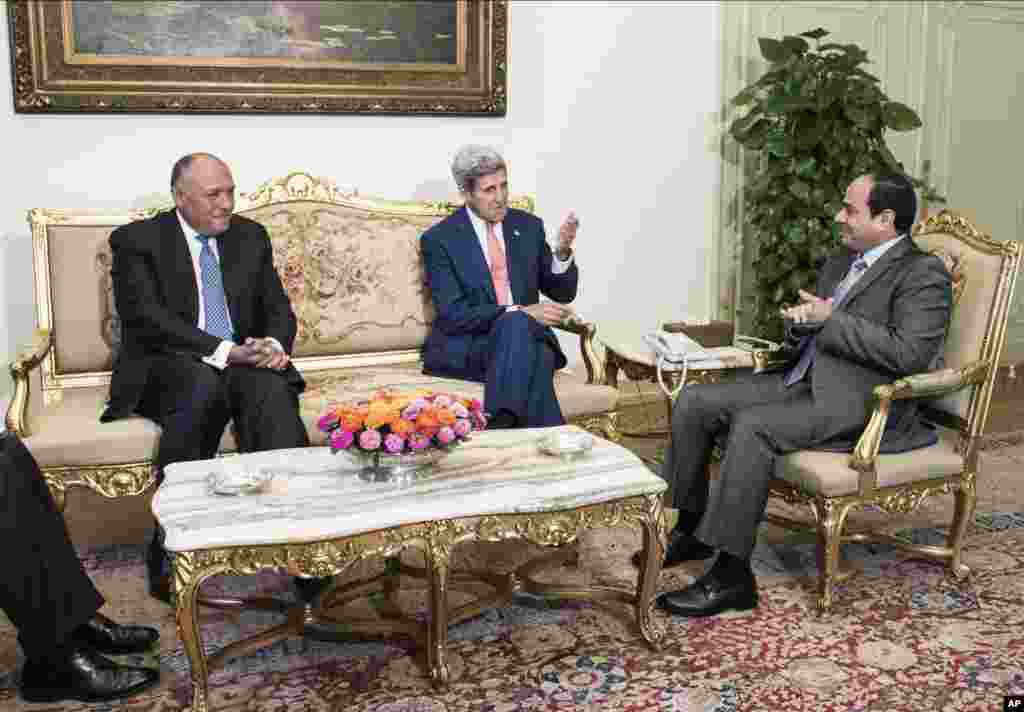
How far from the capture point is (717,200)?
19.5 feet

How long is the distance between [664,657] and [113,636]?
1.58 metres

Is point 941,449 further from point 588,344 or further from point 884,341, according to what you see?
point 588,344

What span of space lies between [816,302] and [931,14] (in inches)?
150

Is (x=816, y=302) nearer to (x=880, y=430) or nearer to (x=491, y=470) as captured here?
→ (x=880, y=430)

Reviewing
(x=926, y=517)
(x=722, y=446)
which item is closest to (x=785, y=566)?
(x=722, y=446)

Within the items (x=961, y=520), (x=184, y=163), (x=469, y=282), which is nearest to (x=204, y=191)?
(x=184, y=163)

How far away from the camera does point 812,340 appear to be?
148 inches

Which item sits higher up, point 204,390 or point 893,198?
point 893,198

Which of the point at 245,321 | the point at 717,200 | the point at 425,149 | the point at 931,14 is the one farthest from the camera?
the point at 931,14

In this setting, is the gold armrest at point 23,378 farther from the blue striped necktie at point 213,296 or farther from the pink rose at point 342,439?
the pink rose at point 342,439

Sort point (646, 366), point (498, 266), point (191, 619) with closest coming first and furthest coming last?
point (191, 619) → point (646, 366) → point (498, 266)

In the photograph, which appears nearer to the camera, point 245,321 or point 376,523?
point 376,523

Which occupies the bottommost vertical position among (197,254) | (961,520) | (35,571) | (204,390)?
(961,520)

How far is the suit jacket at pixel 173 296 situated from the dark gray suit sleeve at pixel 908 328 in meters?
2.00
